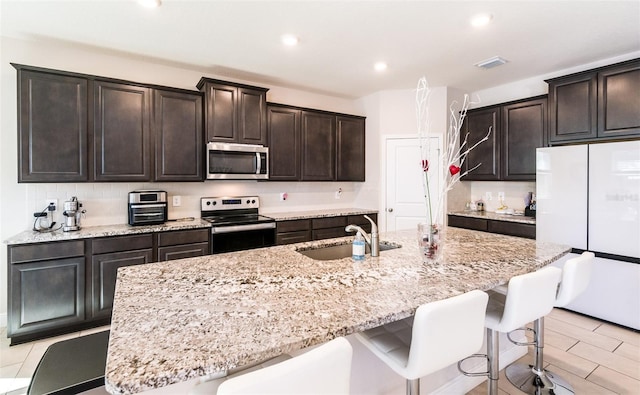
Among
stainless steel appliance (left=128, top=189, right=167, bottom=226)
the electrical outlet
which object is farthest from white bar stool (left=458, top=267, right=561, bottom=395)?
the electrical outlet

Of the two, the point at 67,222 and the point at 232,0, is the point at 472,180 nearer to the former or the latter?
the point at 232,0

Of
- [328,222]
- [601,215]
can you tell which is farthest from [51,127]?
[601,215]

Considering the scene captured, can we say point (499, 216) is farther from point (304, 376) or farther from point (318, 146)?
point (304, 376)

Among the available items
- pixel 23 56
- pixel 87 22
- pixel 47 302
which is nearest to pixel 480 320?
pixel 47 302

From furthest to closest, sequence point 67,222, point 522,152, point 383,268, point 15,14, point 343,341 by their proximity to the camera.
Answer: point 522,152 → point 67,222 → point 15,14 → point 383,268 → point 343,341

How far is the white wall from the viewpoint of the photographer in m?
2.82

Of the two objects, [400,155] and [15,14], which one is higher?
[15,14]

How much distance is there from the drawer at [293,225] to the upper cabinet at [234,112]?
1.05 meters

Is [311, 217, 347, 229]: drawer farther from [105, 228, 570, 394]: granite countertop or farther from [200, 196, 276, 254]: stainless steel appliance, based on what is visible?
[105, 228, 570, 394]: granite countertop

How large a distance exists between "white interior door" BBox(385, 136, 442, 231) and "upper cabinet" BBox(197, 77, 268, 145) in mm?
1926

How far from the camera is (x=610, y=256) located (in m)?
2.91

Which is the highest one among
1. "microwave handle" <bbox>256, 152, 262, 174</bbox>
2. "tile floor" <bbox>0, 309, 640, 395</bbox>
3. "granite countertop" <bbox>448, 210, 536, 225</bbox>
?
"microwave handle" <bbox>256, 152, 262, 174</bbox>

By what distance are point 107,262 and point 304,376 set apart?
280 cm

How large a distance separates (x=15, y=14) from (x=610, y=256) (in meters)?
5.70
